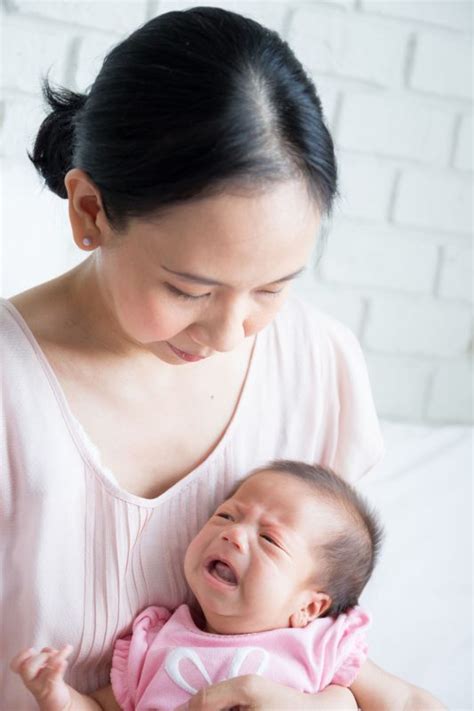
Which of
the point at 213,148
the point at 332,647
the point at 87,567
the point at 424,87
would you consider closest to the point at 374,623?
the point at 332,647

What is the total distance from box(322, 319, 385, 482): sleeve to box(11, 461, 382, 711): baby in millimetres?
112

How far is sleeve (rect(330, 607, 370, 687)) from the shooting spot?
1217 mm

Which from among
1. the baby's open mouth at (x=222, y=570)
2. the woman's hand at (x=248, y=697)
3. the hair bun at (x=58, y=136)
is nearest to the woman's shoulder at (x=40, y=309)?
the hair bun at (x=58, y=136)

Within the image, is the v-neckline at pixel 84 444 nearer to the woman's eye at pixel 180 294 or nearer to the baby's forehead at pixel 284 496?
the baby's forehead at pixel 284 496

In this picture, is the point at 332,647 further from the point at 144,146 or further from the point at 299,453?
the point at 144,146

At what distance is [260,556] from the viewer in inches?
46.8

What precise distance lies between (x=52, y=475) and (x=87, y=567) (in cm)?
13

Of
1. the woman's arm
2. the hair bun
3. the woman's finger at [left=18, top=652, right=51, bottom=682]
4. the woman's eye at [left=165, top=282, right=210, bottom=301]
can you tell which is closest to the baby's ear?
the woman's arm

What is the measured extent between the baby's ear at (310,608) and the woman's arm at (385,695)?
10 cm

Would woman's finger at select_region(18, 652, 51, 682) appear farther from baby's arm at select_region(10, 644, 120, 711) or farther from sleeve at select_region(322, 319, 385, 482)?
sleeve at select_region(322, 319, 385, 482)

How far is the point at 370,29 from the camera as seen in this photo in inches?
74.4

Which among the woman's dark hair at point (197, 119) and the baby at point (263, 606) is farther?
the baby at point (263, 606)

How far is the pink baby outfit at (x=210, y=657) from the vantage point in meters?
1.14

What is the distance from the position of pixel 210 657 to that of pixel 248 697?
0.27 ft
